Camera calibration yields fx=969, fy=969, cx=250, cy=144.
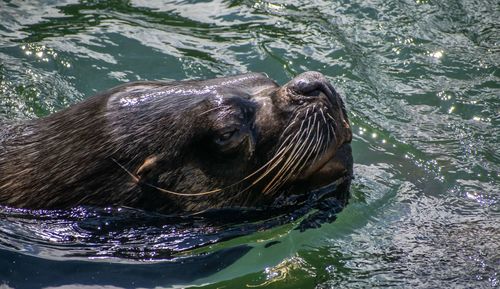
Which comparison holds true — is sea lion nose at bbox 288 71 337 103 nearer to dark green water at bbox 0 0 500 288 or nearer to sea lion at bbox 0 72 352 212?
sea lion at bbox 0 72 352 212

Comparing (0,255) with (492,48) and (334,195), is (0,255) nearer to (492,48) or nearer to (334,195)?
(334,195)

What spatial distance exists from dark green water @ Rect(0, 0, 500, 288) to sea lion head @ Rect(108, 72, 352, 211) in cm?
41

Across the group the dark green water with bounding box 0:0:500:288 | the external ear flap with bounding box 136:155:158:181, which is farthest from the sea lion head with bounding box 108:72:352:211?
the dark green water with bounding box 0:0:500:288

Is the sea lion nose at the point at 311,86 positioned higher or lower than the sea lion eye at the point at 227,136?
higher

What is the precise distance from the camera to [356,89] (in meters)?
8.53

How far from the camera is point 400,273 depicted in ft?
19.6

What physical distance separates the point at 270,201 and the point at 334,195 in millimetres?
455

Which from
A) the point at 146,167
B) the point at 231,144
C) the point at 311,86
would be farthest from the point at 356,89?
the point at 146,167

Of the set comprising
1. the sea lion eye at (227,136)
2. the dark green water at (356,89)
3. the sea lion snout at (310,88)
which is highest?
the sea lion snout at (310,88)

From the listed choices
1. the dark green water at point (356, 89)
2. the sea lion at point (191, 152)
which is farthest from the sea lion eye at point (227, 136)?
the dark green water at point (356, 89)

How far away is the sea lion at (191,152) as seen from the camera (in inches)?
237

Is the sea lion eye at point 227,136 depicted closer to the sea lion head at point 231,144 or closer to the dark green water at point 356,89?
the sea lion head at point 231,144

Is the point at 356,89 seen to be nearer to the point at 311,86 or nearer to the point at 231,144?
the point at 311,86

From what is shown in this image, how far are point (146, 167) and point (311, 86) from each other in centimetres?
116
